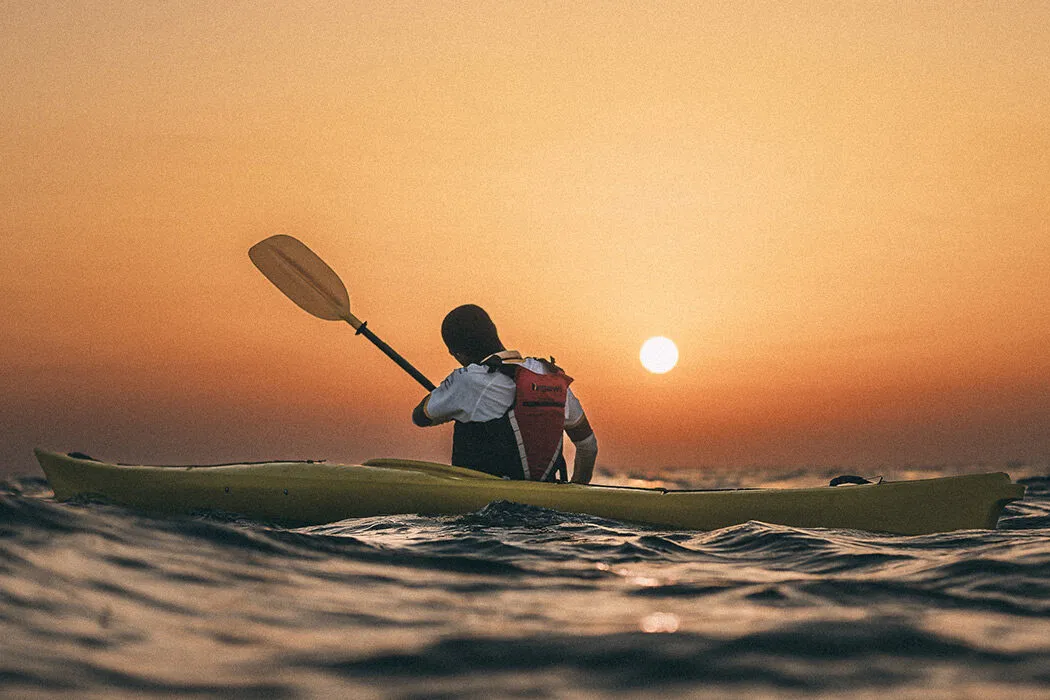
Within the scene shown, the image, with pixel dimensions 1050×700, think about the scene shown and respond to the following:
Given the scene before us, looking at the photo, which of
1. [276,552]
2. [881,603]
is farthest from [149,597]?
[881,603]

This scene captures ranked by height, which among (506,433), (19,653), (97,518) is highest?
(506,433)

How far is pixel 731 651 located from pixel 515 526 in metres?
2.60

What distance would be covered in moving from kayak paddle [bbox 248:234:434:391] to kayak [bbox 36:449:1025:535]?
2.29 m

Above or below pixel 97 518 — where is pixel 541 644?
below

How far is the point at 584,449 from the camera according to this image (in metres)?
6.56

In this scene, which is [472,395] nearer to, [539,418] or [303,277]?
[539,418]

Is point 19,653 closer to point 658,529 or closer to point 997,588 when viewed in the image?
point 997,588

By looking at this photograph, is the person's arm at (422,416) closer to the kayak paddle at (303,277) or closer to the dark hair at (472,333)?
the dark hair at (472,333)

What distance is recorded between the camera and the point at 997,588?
3.19 m

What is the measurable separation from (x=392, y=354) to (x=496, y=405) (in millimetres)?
2044

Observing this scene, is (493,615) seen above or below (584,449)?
below

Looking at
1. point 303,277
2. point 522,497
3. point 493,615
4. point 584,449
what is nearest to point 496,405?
point 522,497

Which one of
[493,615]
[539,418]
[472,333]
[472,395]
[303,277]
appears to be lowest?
[493,615]

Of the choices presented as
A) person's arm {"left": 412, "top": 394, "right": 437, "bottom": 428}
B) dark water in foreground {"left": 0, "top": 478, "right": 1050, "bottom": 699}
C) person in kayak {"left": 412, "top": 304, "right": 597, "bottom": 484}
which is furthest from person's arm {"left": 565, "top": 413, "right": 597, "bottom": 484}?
dark water in foreground {"left": 0, "top": 478, "right": 1050, "bottom": 699}
